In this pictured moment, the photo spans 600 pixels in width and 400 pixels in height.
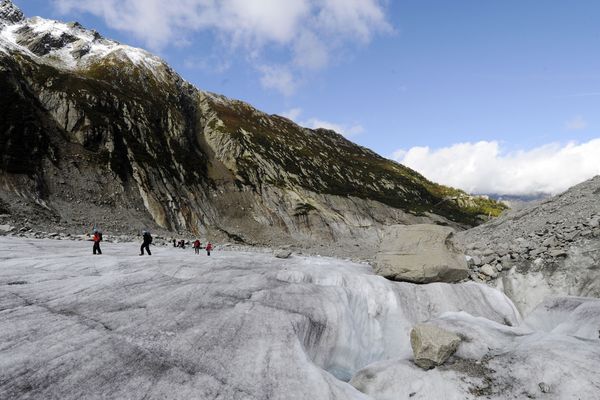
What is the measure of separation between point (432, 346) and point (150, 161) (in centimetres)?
7575

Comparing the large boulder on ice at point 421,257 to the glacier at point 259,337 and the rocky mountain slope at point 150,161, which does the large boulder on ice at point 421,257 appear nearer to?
the glacier at point 259,337

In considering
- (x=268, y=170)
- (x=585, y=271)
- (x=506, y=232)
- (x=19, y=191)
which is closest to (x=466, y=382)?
(x=585, y=271)

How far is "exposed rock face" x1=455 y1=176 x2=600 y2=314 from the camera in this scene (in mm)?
18656

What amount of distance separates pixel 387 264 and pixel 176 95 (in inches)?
4226

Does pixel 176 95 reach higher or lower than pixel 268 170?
higher

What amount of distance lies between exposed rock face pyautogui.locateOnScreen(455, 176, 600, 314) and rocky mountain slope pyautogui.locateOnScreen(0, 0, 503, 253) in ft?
150

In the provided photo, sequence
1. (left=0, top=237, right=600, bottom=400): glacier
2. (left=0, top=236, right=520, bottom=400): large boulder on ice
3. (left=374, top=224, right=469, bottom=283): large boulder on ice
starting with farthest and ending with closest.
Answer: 1. (left=374, top=224, right=469, bottom=283): large boulder on ice
2. (left=0, top=237, right=600, bottom=400): glacier
3. (left=0, top=236, right=520, bottom=400): large boulder on ice

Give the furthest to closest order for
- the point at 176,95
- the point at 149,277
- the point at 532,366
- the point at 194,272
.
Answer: the point at 176,95 → the point at 194,272 → the point at 149,277 → the point at 532,366

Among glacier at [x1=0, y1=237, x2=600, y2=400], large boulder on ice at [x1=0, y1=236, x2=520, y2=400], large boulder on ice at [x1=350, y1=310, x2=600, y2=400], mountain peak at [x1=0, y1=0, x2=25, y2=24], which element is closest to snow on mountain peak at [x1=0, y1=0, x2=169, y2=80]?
mountain peak at [x1=0, y1=0, x2=25, y2=24]

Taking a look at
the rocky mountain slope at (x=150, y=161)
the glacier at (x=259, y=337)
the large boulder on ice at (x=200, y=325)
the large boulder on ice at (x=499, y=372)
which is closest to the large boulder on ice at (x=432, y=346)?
the large boulder on ice at (x=499, y=372)

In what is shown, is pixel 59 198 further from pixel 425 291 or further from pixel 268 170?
pixel 425 291

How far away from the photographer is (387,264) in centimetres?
2027

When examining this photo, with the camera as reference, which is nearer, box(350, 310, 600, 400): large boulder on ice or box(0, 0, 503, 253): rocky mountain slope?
box(350, 310, 600, 400): large boulder on ice

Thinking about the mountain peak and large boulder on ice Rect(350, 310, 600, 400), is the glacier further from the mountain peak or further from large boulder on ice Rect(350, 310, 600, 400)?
the mountain peak
